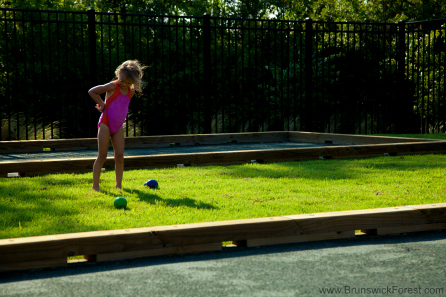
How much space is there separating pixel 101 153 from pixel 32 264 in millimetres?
2339

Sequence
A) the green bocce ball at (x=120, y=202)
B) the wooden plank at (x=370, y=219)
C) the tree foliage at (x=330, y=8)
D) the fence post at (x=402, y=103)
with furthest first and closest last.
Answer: the tree foliage at (x=330, y=8), the fence post at (x=402, y=103), the green bocce ball at (x=120, y=202), the wooden plank at (x=370, y=219)

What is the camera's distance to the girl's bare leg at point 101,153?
17.1 ft

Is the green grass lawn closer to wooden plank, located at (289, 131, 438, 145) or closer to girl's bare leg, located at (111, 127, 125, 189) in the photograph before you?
girl's bare leg, located at (111, 127, 125, 189)

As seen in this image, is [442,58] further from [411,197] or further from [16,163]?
[16,163]

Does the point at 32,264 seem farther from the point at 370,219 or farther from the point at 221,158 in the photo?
the point at 221,158

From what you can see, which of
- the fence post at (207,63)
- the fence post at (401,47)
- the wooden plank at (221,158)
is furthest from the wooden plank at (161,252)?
the fence post at (401,47)

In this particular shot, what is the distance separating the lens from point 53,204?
4.45 metres

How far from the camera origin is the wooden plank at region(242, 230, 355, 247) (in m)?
3.56

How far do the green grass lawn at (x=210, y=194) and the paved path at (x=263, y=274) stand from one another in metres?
0.57

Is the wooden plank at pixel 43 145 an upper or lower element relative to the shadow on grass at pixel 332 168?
upper

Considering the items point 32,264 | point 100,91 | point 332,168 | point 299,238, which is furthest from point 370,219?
point 100,91

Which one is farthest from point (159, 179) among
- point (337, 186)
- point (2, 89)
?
point (2, 89)

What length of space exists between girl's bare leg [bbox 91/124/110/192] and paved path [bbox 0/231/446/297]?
2116 mm

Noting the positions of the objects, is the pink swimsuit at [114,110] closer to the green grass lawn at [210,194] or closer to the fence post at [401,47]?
the green grass lawn at [210,194]
